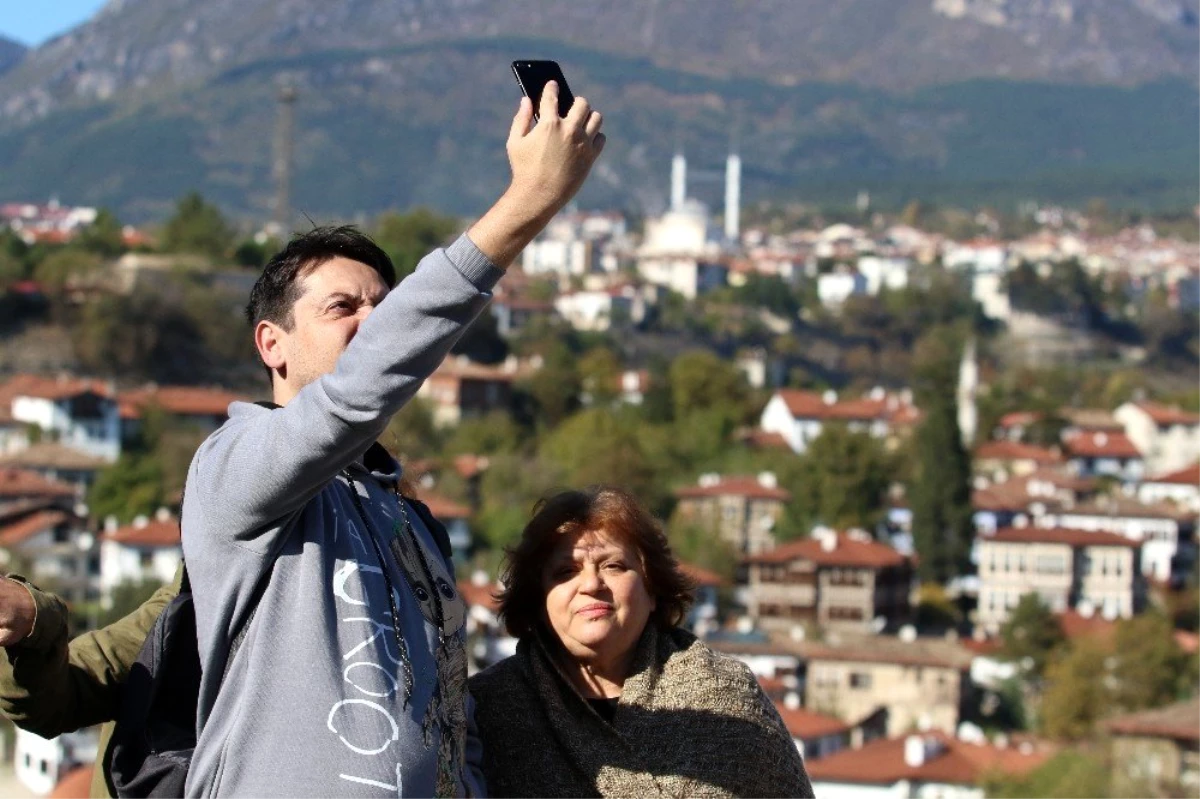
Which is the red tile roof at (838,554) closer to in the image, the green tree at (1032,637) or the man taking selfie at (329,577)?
the green tree at (1032,637)

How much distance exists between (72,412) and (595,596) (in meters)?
39.8

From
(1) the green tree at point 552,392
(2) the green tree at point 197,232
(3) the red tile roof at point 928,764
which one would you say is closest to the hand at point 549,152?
(3) the red tile roof at point 928,764

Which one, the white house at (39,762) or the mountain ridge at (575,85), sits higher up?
the mountain ridge at (575,85)

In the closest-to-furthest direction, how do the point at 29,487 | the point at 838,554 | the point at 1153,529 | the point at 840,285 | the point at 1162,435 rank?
the point at 838,554 < the point at 29,487 < the point at 1153,529 < the point at 1162,435 < the point at 840,285

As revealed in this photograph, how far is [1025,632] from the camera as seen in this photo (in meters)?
32.8

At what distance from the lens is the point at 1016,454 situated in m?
48.0

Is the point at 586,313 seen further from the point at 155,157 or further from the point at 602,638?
the point at 155,157

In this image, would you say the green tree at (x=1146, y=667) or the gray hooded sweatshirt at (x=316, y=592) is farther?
the green tree at (x=1146, y=667)

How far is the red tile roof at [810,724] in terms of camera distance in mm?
25891

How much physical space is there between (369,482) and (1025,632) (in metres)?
31.0

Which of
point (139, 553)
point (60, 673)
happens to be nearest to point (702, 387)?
point (139, 553)

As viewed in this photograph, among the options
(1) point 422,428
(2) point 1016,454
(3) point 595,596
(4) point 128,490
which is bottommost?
(4) point 128,490

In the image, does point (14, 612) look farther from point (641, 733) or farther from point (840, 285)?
point (840, 285)

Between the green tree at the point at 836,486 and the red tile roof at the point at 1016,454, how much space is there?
23.5ft
